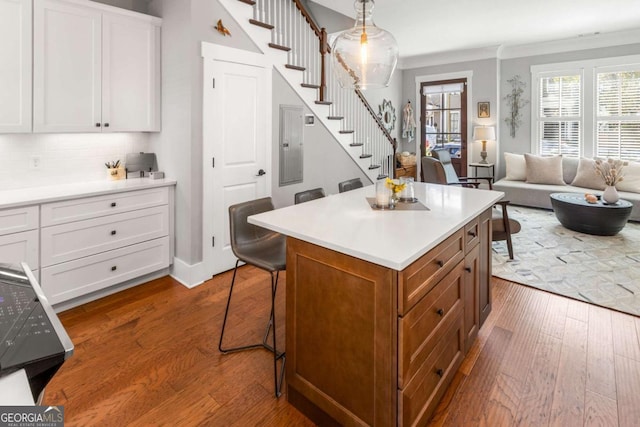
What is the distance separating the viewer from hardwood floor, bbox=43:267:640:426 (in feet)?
5.95

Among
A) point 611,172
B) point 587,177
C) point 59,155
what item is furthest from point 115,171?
point 587,177

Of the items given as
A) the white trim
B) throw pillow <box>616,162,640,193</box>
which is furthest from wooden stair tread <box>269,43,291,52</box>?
throw pillow <box>616,162,640,193</box>

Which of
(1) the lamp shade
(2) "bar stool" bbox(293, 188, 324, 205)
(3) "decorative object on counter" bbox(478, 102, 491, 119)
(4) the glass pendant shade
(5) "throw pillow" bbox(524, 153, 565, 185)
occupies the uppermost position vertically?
(3) "decorative object on counter" bbox(478, 102, 491, 119)

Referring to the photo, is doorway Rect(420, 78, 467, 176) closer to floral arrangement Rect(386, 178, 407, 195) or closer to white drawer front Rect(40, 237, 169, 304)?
floral arrangement Rect(386, 178, 407, 195)

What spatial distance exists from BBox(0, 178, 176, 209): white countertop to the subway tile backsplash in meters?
0.09

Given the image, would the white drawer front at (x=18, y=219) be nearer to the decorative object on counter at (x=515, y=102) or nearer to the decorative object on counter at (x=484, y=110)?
the decorative object on counter at (x=484, y=110)

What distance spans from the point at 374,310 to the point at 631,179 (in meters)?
6.14

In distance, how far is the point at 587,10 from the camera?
15.7 feet

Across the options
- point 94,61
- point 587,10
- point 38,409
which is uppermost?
point 587,10

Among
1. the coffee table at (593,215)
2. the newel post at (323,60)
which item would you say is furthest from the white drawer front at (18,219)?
the coffee table at (593,215)

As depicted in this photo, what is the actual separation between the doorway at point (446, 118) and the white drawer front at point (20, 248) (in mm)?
7126

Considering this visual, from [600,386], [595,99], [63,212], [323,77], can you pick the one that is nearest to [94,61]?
[63,212]

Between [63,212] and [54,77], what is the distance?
1.06 metres

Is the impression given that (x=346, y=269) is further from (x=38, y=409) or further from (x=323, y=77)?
(x=323, y=77)
